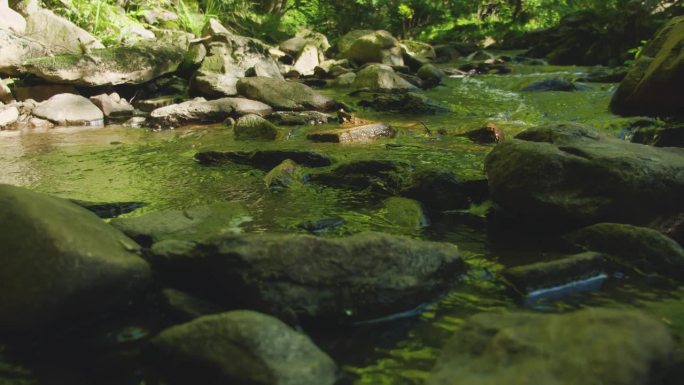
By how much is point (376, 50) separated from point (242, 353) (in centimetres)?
1287

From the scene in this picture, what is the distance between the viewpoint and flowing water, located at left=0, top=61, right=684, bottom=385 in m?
1.81

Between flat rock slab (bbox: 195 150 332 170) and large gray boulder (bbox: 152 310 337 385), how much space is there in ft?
9.15

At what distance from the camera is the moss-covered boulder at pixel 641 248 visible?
2.38m

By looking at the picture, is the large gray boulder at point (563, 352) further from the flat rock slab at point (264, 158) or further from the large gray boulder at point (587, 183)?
the flat rock slab at point (264, 158)

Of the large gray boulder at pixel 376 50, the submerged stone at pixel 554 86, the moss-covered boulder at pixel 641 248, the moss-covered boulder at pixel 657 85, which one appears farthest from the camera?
the large gray boulder at pixel 376 50

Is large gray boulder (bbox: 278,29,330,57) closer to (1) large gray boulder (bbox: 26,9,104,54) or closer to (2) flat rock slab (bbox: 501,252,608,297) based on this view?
(1) large gray boulder (bbox: 26,9,104,54)

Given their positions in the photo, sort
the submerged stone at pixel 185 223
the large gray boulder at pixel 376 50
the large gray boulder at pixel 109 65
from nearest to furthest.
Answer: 1. the submerged stone at pixel 185 223
2. the large gray boulder at pixel 109 65
3. the large gray boulder at pixel 376 50

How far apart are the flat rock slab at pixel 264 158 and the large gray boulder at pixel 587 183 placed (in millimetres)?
1663

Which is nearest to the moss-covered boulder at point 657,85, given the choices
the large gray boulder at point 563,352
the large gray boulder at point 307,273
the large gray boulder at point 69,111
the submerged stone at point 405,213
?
the submerged stone at point 405,213

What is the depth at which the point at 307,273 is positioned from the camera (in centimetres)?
200

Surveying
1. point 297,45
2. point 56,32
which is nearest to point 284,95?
point 56,32

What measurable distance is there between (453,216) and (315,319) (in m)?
1.54

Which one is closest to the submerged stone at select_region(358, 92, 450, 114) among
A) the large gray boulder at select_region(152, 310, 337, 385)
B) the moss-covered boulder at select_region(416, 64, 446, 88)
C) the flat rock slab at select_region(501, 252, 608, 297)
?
the moss-covered boulder at select_region(416, 64, 446, 88)

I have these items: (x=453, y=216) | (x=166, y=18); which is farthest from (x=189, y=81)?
(x=453, y=216)
